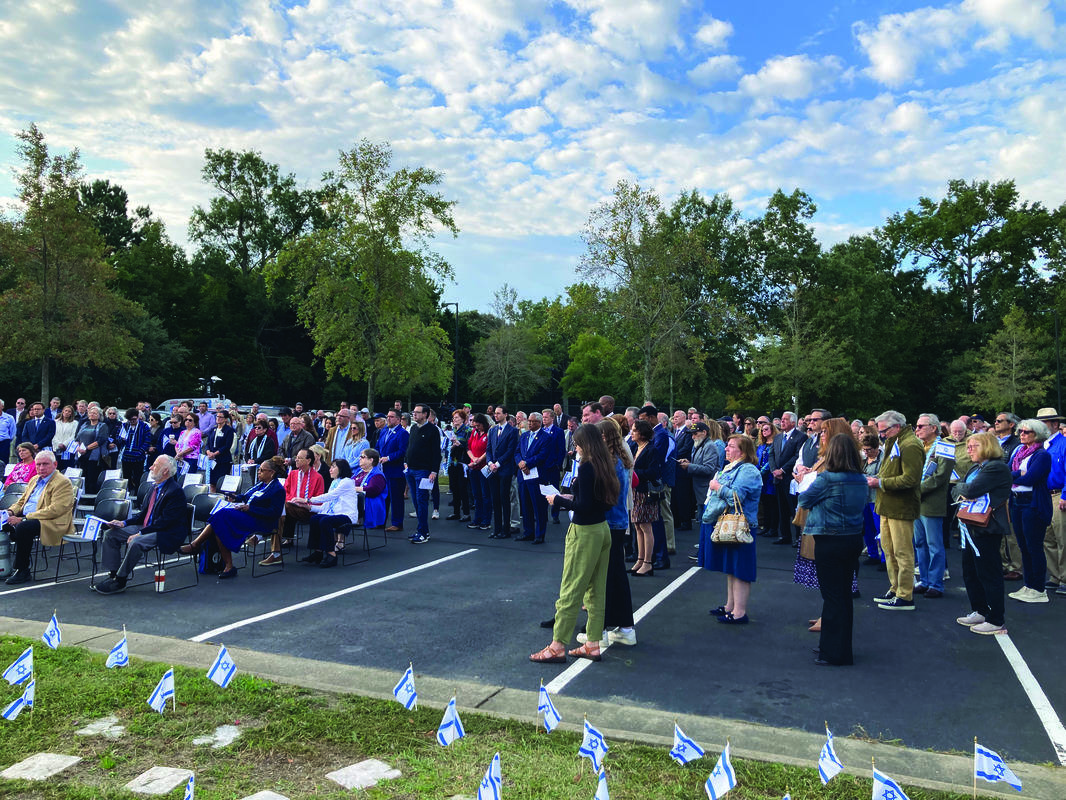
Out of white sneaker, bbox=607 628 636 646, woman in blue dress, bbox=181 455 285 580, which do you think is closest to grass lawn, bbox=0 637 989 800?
white sneaker, bbox=607 628 636 646

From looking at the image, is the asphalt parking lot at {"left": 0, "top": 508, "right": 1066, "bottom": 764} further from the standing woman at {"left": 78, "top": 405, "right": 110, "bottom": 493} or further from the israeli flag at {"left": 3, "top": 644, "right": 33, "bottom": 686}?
the standing woman at {"left": 78, "top": 405, "right": 110, "bottom": 493}

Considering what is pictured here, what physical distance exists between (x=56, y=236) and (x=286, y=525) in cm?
2478

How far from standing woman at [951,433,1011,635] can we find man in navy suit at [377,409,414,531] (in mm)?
8092

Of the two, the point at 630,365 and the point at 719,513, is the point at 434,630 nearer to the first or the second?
the point at 719,513

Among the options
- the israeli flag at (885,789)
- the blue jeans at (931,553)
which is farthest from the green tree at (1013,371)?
the israeli flag at (885,789)

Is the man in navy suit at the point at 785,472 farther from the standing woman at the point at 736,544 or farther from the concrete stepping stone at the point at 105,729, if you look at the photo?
the concrete stepping stone at the point at 105,729

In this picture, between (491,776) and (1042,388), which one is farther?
(1042,388)

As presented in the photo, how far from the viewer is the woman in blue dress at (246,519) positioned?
29.6 feet

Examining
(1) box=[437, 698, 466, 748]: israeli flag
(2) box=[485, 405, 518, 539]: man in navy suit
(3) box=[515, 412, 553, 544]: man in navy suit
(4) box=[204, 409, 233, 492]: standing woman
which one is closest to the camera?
(1) box=[437, 698, 466, 748]: israeli flag

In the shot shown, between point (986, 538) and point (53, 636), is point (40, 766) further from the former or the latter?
point (986, 538)

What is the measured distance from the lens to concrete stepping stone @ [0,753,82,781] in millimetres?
3926

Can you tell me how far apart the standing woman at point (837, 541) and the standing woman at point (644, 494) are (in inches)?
112

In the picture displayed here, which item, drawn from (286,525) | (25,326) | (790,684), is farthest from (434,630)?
(25,326)

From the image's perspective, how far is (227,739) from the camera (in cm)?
440
